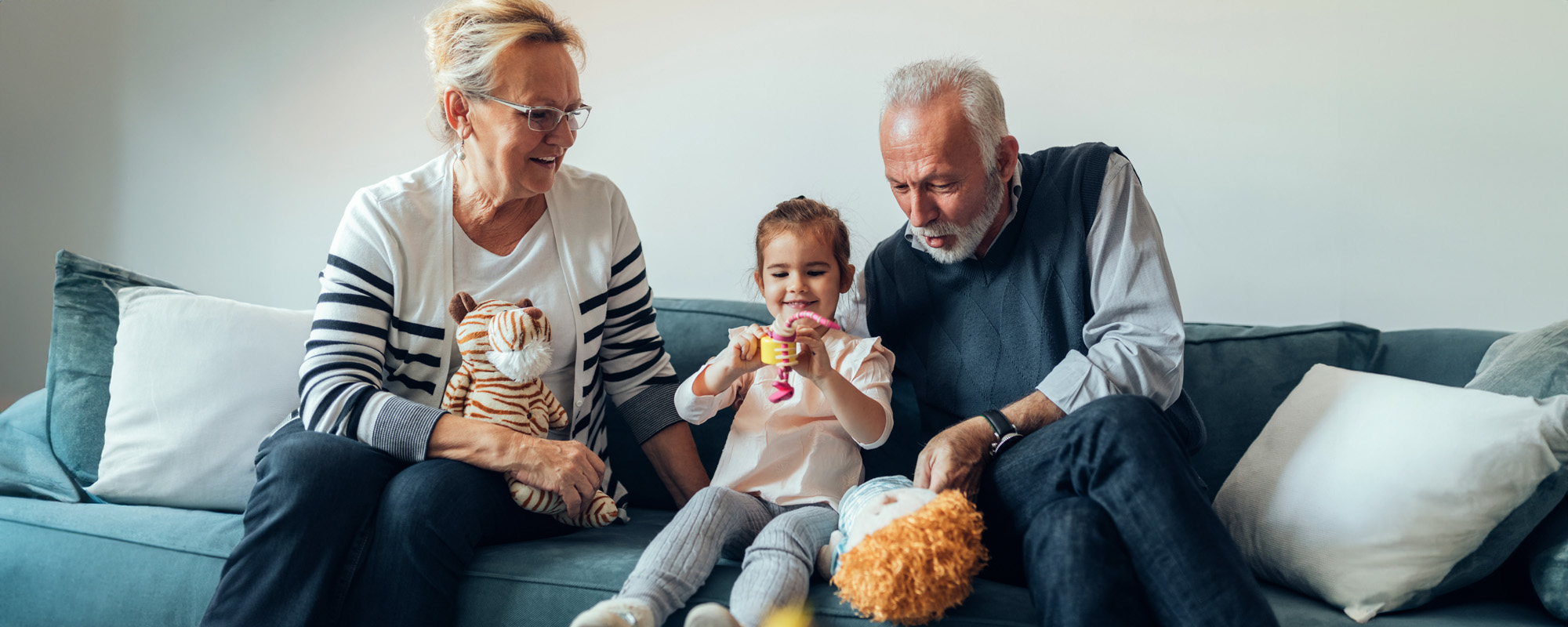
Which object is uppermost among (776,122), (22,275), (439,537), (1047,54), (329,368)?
(1047,54)

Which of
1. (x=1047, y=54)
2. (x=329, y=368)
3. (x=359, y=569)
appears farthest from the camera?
(x=1047, y=54)

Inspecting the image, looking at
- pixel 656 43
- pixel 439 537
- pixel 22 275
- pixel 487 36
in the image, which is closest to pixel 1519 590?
pixel 439 537

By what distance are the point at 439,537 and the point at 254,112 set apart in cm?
198

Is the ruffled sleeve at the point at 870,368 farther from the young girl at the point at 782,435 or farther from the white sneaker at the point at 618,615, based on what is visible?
the white sneaker at the point at 618,615

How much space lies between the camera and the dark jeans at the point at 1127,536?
112 centimetres

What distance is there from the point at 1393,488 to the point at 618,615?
1.15m

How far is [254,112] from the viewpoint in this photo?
2736mm

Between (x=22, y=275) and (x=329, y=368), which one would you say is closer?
(x=329, y=368)

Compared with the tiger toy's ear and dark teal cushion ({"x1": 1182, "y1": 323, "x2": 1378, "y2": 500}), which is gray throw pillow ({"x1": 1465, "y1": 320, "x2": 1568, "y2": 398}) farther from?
the tiger toy's ear

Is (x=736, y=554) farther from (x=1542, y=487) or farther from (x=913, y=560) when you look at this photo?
(x=1542, y=487)

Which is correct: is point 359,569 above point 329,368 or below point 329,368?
below

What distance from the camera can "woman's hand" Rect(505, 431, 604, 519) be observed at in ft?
4.87

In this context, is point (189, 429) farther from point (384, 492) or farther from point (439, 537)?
point (439, 537)

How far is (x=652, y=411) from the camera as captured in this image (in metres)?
1.80
